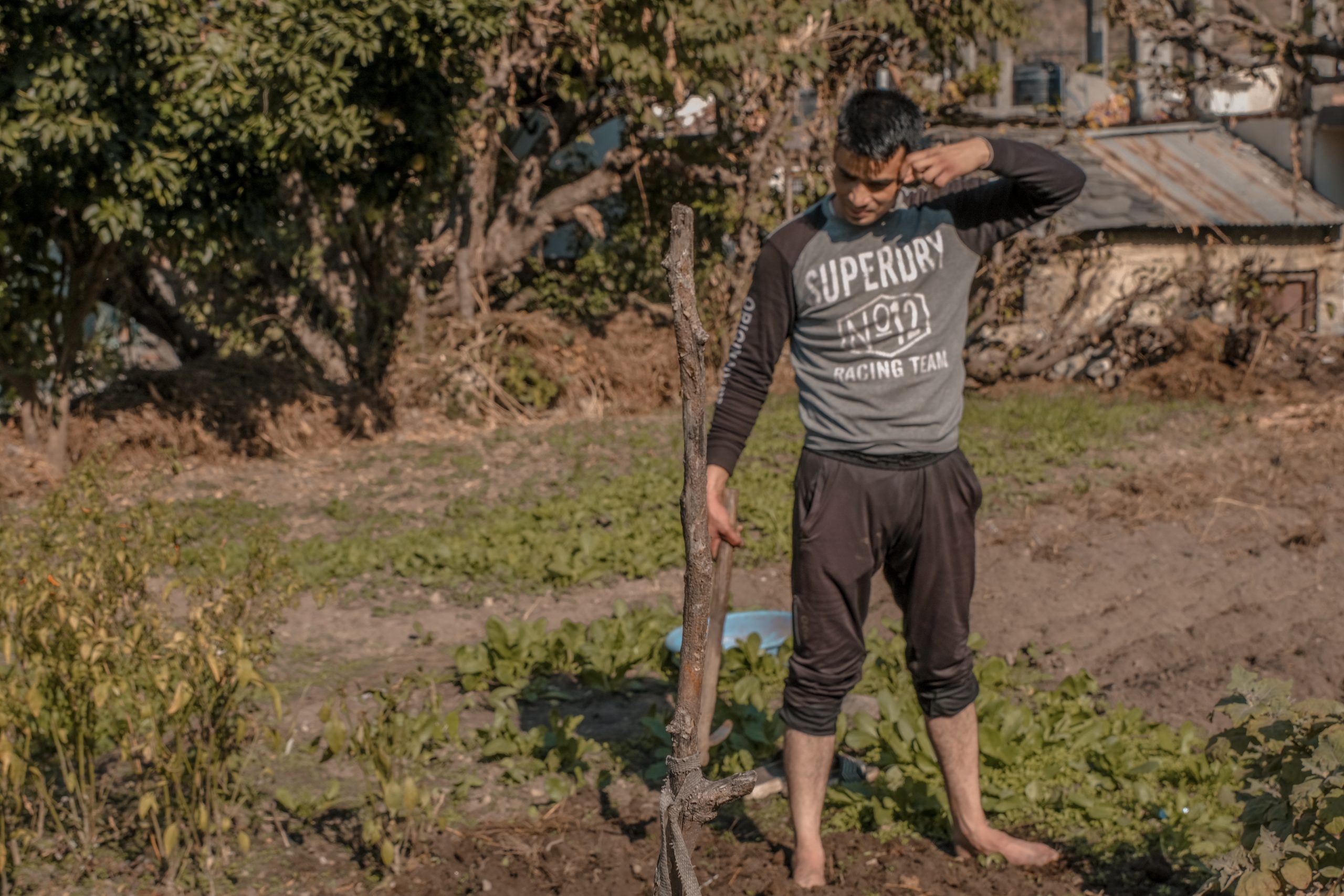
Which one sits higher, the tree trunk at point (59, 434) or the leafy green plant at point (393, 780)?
the tree trunk at point (59, 434)

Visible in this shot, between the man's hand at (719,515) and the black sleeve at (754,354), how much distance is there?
5cm

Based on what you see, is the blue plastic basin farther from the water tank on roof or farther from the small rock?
the water tank on roof

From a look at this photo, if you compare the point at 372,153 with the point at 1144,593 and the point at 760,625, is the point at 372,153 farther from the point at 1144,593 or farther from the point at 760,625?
the point at 1144,593

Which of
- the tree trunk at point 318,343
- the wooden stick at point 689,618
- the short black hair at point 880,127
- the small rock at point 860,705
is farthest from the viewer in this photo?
the tree trunk at point 318,343

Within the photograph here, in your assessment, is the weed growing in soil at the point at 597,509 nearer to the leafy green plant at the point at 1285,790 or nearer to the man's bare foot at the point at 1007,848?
the man's bare foot at the point at 1007,848

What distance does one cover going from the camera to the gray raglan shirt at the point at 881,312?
3.56m

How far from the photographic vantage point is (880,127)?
336 cm

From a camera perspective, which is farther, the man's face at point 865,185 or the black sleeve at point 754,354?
the black sleeve at point 754,354

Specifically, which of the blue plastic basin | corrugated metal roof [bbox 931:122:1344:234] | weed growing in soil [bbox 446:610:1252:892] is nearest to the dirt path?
weed growing in soil [bbox 446:610:1252:892]

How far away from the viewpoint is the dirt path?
539cm

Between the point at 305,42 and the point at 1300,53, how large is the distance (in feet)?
25.8

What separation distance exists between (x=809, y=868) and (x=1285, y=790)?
52.1 inches

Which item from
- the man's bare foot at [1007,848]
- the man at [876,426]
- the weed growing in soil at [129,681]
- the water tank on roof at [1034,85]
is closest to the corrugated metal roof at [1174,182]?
the water tank on roof at [1034,85]

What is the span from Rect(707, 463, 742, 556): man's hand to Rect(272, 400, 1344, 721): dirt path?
85.4 inches
